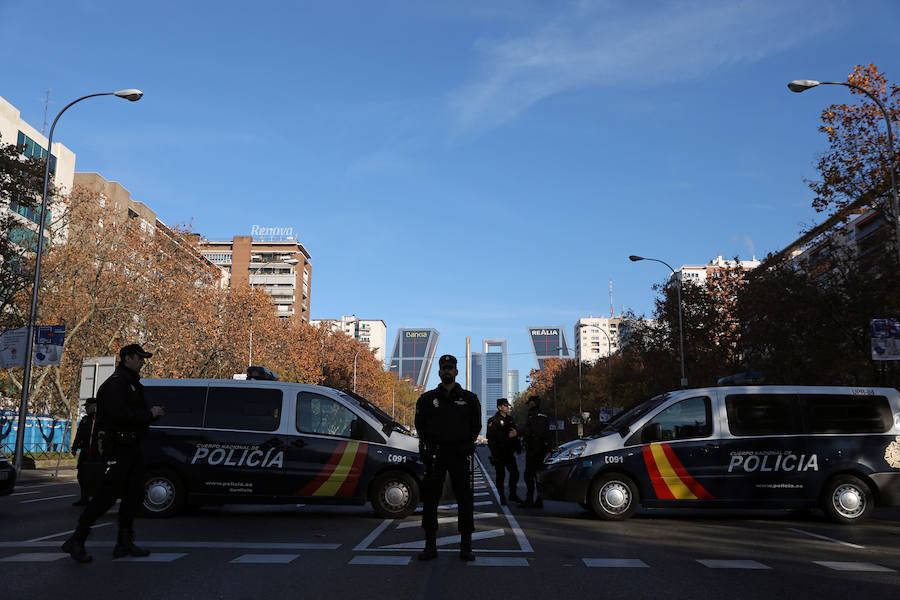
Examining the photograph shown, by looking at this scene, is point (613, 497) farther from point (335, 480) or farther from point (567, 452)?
point (335, 480)

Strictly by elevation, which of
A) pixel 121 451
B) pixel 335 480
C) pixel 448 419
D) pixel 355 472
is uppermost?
pixel 448 419

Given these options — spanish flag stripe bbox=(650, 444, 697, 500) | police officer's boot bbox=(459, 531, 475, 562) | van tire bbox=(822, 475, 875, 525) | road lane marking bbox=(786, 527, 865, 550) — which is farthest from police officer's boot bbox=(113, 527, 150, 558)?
van tire bbox=(822, 475, 875, 525)

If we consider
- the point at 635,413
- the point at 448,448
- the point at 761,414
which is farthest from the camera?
the point at 635,413

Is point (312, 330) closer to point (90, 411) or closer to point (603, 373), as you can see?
point (603, 373)

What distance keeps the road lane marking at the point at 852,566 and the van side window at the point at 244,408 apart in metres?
7.15

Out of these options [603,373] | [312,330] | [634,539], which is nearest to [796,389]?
[634,539]

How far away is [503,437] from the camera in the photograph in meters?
13.9

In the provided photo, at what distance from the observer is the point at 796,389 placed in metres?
11.9

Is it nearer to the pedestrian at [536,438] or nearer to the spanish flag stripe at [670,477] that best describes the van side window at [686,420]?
the spanish flag stripe at [670,477]

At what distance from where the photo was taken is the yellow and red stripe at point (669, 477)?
1138 centimetres

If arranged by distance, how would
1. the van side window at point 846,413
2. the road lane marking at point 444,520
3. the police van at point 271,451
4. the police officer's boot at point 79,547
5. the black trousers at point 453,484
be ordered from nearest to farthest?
the police officer's boot at point 79,547 < the black trousers at point 453,484 < the road lane marking at point 444,520 < the police van at point 271,451 < the van side window at point 846,413

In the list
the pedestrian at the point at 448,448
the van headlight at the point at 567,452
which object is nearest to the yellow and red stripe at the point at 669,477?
the van headlight at the point at 567,452

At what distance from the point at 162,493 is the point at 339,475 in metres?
2.44

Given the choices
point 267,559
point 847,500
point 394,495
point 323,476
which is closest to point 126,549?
point 267,559
